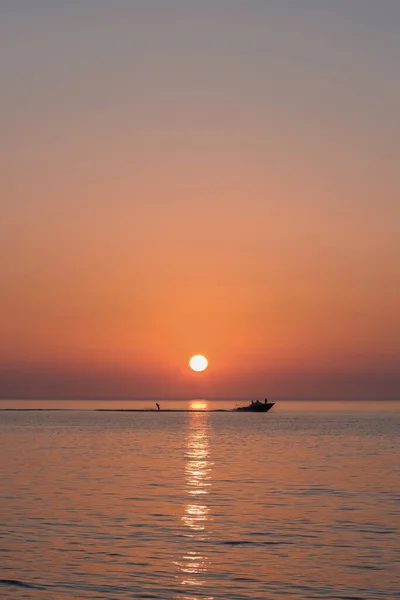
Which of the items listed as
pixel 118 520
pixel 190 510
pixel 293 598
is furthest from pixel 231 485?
pixel 293 598

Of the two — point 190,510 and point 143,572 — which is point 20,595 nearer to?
point 143,572

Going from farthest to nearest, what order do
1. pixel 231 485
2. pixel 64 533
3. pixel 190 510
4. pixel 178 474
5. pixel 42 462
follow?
pixel 42 462 → pixel 178 474 → pixel 231 485 → pixel 190 510 → pixel 64 533

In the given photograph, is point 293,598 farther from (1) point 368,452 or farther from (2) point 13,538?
(1) point 368,452

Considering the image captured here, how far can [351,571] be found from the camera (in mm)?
36156

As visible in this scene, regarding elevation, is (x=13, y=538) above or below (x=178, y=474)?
below

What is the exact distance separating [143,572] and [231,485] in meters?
33.1

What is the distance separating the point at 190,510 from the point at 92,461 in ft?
137

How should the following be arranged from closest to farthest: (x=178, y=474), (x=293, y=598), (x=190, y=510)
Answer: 1. (x=293, y=598)
2. (x=190, y=510)
3. (x=178, y=474)

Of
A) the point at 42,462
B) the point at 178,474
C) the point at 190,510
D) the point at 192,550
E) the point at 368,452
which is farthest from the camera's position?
the point at 368,452

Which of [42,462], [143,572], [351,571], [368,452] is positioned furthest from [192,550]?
[368,452]

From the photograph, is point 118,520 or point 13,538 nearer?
point 13,538

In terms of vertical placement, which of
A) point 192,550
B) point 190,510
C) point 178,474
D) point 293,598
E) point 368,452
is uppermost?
point 368,452

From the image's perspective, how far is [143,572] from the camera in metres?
35.5

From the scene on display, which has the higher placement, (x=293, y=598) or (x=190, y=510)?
(x=190, y=510)
